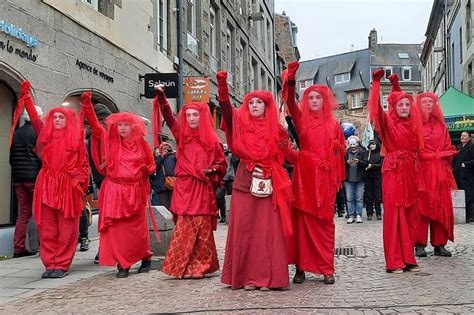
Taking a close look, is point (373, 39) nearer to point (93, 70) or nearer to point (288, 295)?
point (93, 70)

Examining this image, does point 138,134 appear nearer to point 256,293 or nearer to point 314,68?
Result: point 256,293

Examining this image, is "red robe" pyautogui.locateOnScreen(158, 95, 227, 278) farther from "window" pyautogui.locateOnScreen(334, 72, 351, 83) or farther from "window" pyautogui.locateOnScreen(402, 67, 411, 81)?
"window" pyautogui.locateOnScreen(402, 67, 411, 81)

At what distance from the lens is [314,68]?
7444cm

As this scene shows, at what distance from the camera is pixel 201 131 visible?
19.2 ft

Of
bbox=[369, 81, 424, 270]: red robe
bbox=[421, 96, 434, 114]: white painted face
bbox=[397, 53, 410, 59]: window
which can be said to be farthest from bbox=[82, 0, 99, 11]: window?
bbox=[397, 53, 410, 59]: window

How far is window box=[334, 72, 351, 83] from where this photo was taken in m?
68.1

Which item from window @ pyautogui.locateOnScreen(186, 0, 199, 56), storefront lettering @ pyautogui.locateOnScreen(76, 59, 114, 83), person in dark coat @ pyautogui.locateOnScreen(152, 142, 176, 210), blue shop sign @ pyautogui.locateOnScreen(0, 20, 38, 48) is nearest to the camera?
blue shop sign @ pyautogui.locateOnScreen(0, 20, 38, 48)

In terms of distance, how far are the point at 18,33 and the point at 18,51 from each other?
0.26 metres

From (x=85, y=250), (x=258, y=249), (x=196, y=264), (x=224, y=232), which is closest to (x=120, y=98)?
(x=224, y=232)

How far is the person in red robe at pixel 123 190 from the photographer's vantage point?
5.92m

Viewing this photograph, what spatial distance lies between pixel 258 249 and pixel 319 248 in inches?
25.4

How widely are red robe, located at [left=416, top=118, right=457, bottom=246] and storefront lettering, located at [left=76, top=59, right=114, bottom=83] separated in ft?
20.4

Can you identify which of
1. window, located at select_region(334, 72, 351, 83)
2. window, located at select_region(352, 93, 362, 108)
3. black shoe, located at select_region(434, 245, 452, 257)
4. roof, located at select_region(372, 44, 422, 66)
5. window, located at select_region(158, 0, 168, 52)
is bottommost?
black shoe, located at select_region(434, 245, 452, 257)

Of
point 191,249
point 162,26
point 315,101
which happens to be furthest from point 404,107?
point 162,26
